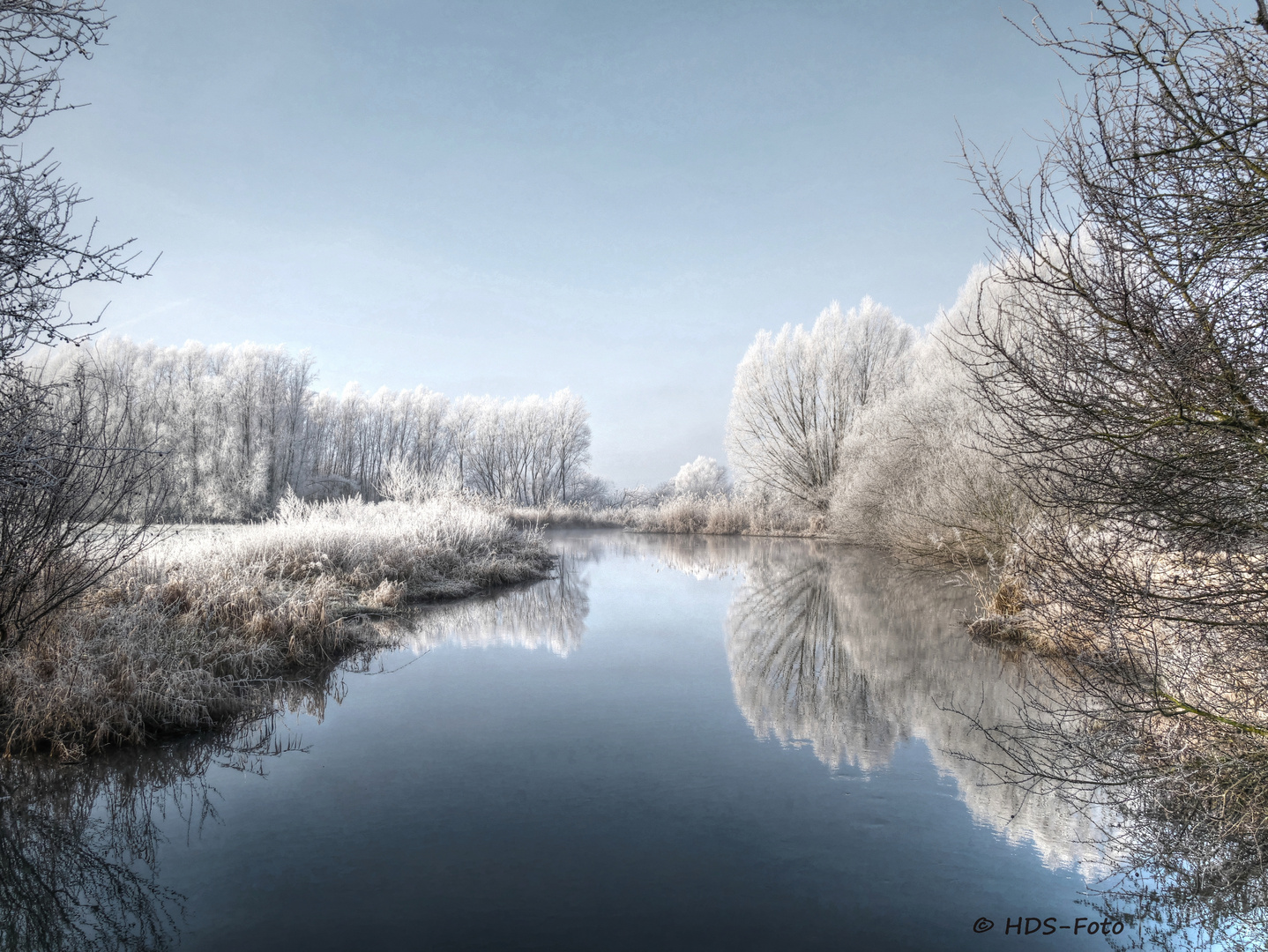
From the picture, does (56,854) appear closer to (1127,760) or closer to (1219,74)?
(1127,760)

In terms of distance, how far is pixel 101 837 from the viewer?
3.20 meters

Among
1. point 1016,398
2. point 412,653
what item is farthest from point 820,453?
point 1016,398

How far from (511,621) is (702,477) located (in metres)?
36.9

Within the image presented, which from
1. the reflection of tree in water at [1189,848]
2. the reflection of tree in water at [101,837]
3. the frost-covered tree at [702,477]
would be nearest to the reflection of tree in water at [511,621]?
the reflection of tree in water at [101,837]

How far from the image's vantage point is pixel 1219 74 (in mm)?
2650

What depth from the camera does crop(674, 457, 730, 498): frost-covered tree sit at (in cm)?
4409

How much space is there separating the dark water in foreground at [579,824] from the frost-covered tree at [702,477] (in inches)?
1485

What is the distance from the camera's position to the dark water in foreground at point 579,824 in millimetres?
2557

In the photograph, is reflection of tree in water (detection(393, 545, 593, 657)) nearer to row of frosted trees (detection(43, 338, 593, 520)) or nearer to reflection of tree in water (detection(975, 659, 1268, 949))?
reflection of tree in water (detection(975, 659, 1268, 949))

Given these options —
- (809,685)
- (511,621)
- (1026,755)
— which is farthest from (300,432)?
(1026,755)

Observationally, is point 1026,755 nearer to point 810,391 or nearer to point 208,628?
point 208,628

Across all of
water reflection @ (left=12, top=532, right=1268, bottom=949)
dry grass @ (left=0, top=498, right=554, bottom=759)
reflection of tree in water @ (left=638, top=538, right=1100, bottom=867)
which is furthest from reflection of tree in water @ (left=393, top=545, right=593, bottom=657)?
reflection of tree in water @ (left=638, top=538, right=1100, bottom=867)

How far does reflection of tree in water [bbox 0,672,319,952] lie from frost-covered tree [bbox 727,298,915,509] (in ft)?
72.3

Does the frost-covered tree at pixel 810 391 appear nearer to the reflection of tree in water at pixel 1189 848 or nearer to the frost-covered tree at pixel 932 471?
the frost-covered tree at pixel 932 471
